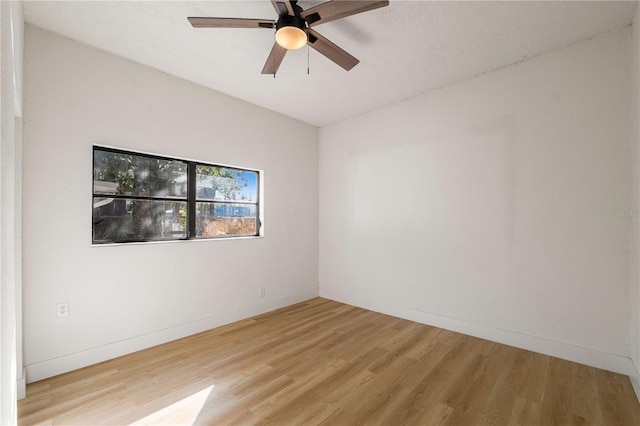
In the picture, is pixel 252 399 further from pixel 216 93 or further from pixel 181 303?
pixel 216 93

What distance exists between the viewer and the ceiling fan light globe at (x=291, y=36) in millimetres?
1944

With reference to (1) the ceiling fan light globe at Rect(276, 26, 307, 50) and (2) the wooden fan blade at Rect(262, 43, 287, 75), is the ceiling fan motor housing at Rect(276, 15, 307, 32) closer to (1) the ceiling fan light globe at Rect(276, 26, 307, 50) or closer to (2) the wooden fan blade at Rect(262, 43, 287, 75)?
(1) the ceiling fan light globe at Rect(276, 26, 307, 50)

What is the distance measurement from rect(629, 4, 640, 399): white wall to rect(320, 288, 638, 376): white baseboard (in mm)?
144

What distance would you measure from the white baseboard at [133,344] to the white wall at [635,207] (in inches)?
145

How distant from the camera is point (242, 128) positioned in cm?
385

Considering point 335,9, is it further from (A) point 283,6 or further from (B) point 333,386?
(B) point 333,386

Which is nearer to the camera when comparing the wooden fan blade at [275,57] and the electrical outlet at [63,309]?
the wooden fan blade at [275,57]

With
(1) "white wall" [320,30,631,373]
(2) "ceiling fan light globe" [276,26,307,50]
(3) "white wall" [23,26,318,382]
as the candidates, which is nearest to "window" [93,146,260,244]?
(3) "white wall" [23,26,318,382]

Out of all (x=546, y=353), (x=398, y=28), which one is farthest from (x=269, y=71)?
(x=546, y=353)

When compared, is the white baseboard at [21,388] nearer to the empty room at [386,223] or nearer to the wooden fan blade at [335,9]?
the empty room at [386,223]

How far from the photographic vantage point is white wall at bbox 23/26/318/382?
94.0 inches

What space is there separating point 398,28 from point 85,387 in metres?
3.88

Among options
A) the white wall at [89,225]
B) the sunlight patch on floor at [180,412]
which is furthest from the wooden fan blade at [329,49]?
the sunlight patch on floor at [180,412]

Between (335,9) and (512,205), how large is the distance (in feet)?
8.35
